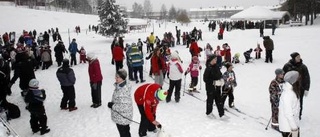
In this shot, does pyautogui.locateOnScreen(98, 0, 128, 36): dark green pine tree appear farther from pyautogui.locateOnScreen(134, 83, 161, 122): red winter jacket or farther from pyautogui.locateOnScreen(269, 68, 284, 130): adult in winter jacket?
pyautogui.locateOnScreen(134, 83, 161, 122): red winter jacket

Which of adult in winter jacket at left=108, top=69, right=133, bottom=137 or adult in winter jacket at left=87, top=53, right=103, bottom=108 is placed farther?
adult in winter jacket at left=87, top=53, right=103, bottom=108

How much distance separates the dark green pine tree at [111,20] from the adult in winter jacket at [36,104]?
107 feet

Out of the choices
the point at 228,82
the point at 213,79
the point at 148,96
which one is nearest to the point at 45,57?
the point at 228,82

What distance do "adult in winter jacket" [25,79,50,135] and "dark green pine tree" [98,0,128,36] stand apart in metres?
32.7

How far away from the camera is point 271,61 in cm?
→ 1920

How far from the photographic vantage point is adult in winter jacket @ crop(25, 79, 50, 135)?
25.8 feet

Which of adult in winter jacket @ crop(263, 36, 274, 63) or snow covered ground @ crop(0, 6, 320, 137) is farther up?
adult in winter jacket @ crop(263, 36, 274, 63)

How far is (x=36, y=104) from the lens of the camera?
794 cm

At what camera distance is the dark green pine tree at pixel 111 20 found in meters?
40.2

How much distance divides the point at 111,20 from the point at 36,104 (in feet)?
110

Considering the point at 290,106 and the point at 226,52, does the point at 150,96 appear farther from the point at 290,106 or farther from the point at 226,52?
the point at 226,52

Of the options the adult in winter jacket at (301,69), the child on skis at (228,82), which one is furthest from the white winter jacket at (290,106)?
the child on skis at (228,82)

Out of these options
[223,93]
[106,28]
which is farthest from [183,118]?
[106,28]

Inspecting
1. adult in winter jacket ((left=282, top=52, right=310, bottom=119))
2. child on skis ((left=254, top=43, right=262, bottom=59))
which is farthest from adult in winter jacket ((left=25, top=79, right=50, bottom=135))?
child on skis ((left=254, top=43, right=262, bottom=59))
